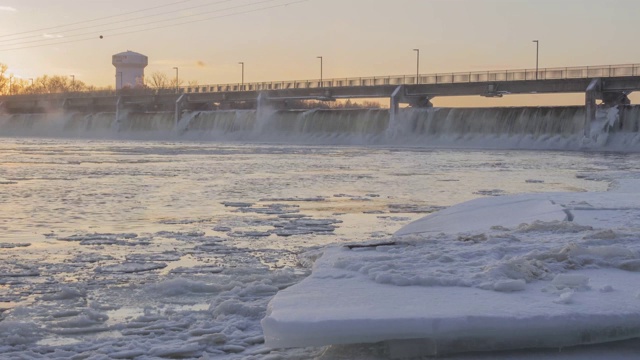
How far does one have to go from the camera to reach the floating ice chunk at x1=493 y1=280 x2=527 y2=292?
6.20m

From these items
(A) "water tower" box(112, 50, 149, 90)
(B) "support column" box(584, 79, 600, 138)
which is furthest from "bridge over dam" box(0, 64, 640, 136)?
(A) "water tower" box(112, 50, 149, 90)

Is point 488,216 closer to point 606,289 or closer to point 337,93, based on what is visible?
point 606,289

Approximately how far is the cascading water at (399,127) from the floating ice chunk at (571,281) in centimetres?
5412

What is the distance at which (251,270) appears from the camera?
28.9 feet

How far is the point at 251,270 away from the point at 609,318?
14.4 ft

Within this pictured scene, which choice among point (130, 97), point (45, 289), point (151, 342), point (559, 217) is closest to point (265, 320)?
point (151, 342)

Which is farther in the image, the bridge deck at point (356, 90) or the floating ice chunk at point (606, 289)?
the bridge deck at point (356, 90)

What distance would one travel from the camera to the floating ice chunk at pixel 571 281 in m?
6.25

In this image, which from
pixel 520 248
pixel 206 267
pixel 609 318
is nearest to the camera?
pixel 609 318

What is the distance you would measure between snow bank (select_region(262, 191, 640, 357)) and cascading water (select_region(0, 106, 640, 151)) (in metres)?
52.1

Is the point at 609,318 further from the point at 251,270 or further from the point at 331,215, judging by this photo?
the point at 331,215

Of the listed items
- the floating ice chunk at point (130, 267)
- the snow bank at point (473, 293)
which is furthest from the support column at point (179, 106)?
the snow bank at point (473, 293)

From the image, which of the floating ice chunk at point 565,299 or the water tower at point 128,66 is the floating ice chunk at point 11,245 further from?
the water tower at point 128,66

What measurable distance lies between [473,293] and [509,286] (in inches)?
12.2
